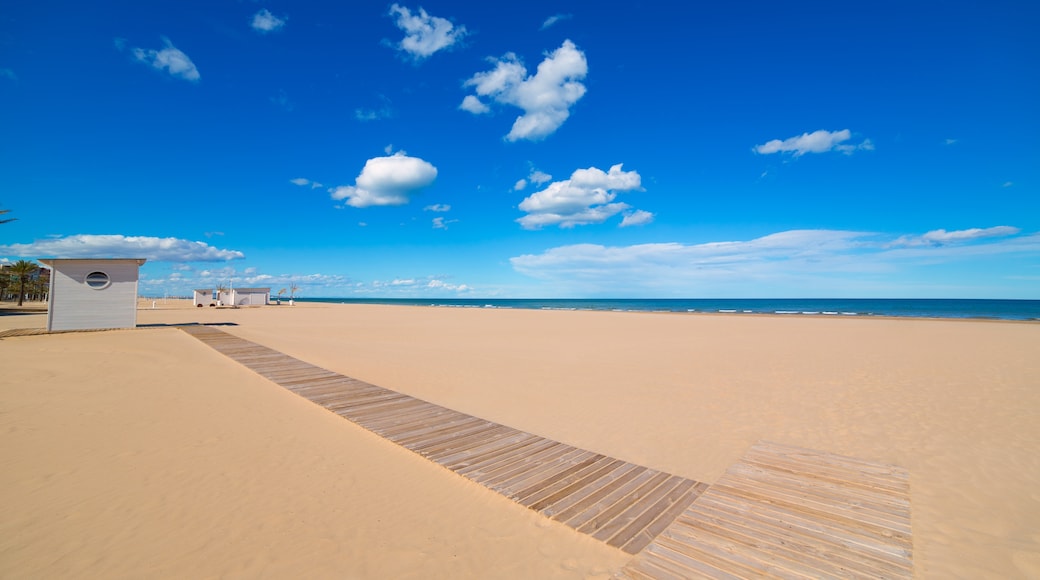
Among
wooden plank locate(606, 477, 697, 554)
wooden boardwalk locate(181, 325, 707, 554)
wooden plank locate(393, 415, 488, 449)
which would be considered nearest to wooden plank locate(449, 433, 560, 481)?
wooden boardwalk locate(181, 325, 707, 554)

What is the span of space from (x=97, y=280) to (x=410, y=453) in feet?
63.7

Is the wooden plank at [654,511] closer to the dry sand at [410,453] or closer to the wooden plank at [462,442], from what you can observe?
the dry sand at [410,453]

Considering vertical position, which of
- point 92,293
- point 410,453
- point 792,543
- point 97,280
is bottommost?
point 410,453

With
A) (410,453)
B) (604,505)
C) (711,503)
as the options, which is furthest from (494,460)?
(711,503)

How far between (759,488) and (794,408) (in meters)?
4.62

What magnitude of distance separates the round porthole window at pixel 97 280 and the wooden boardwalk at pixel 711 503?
18.0 metres

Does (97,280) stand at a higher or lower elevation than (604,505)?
higher

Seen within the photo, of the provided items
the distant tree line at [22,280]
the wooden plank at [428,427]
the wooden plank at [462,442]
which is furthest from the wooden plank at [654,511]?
the distant tree line at [22,280]

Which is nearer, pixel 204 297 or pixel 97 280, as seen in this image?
pixel 97 280

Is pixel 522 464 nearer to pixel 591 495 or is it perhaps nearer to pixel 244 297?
pixel 591 495

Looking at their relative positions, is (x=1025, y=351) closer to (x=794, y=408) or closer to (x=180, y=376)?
(x=794, y=408)

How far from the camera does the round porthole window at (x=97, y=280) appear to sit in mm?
16305

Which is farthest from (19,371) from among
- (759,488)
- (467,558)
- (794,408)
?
(794,408)

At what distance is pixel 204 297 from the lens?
149 feet
